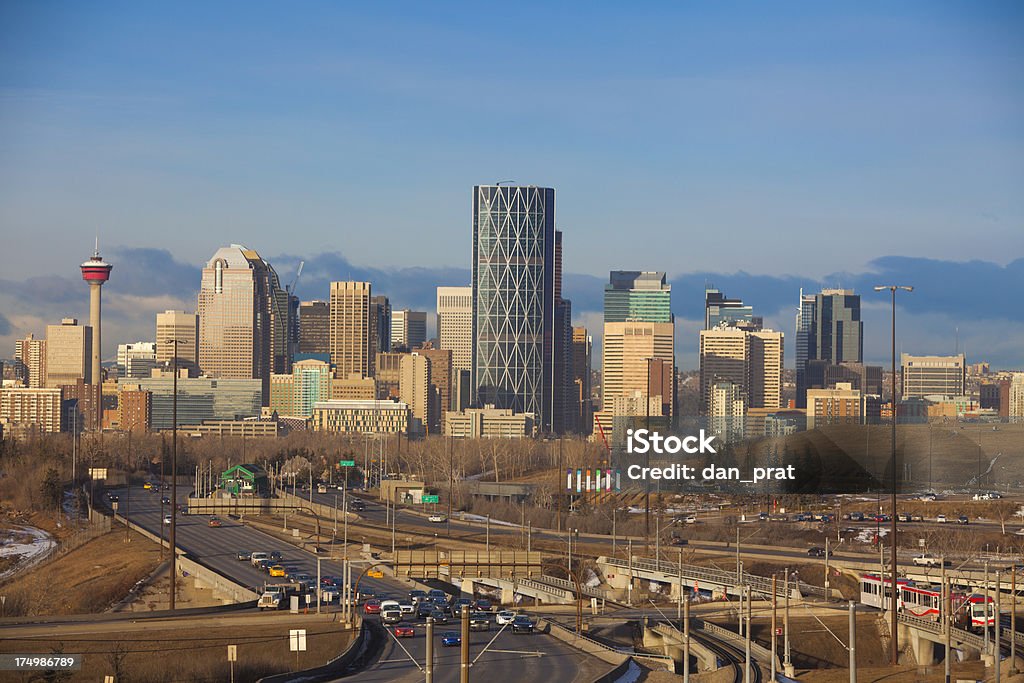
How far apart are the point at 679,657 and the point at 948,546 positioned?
49.2m

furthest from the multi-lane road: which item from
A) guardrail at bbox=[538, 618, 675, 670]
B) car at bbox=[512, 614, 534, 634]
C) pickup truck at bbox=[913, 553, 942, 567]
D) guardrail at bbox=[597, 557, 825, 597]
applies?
pickup truck at bbox=[913, 553, 942, 567]

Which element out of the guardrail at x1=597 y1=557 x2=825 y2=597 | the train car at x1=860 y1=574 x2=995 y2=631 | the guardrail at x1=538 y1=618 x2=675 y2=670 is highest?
the guardrail at x1=538 y1=618 x2=675 y2=670

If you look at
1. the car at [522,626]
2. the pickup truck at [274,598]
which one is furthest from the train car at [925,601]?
the pickup truck at [274,598]

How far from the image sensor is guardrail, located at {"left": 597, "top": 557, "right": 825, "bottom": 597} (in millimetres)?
82938

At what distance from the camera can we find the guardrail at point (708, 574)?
272 ft

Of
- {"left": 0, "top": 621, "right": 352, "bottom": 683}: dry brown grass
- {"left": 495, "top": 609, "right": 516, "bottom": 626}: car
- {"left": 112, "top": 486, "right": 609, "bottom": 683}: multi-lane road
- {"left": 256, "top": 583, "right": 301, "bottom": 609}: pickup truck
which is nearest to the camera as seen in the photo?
{"left": 112, "top": 486, "right": 609, "bottom": 683}: multi-lane road

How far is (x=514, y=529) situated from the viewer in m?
127

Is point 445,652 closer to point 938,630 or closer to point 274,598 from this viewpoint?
point 274,598

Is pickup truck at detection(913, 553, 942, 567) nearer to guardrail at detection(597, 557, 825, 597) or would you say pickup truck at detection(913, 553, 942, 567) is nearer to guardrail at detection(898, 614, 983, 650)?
guardrail at detection(597, 557, 825, 597)

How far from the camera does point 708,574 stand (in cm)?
8850

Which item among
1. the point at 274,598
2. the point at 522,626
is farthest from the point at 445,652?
the point at 274,598

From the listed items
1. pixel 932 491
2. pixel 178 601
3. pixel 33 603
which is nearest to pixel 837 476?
pixel 932 491

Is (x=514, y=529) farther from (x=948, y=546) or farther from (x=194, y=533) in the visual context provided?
(x=948, y=546)

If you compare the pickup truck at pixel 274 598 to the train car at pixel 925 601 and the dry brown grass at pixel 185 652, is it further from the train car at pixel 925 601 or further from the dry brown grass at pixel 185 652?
the train car at pixel 925 601
